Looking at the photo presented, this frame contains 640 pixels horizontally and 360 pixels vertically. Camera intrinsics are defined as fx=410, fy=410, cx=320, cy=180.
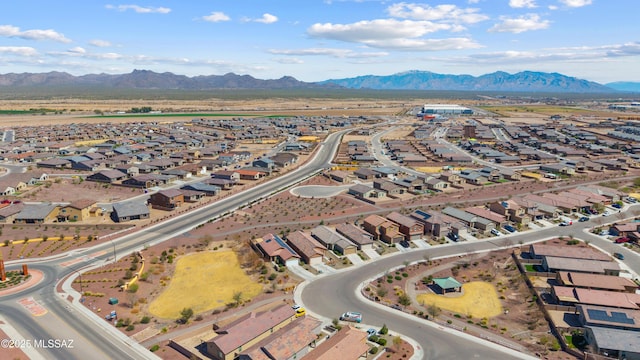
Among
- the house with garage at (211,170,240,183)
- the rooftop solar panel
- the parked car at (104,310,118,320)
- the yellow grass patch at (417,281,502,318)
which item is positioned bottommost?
the yellow grass patch at (417,281,502,318)

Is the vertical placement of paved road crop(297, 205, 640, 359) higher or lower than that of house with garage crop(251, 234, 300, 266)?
lower

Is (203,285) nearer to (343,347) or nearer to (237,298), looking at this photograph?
(237,298)

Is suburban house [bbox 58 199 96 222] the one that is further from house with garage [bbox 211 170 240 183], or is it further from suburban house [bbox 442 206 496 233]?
suburban house [bbox 442 206 496 233]

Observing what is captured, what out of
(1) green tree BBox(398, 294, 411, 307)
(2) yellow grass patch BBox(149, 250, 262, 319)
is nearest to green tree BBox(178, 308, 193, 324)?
(2) yellow grass patch BBox(149, 250, 262, 319)

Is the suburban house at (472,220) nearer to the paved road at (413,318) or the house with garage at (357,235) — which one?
the paved road at (413,318)

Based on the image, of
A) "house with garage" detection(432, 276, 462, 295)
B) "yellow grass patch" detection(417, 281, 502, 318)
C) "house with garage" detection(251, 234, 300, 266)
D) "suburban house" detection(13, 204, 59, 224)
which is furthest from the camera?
"suburban house" detection(13, 204, 59, 224)

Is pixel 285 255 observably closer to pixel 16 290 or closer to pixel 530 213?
pixel 16 290

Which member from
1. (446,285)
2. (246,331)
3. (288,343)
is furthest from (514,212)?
(246,331)
